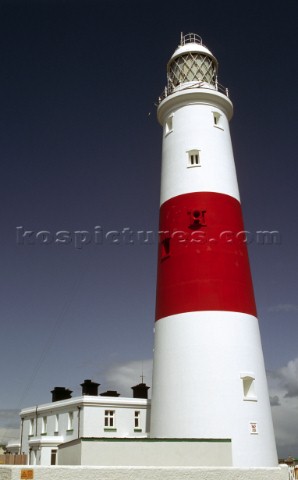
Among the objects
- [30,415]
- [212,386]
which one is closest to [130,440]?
[212,386]

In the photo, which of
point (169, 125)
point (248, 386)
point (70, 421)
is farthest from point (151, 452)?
point (169, 125)

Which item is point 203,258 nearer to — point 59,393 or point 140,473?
point 140,473

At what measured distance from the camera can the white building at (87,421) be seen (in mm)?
28641

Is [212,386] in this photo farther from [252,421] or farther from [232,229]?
[232,229]

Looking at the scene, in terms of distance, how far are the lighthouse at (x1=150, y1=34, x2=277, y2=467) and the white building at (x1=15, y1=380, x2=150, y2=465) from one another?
719 cm

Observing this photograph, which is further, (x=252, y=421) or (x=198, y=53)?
(x=198, y=53)

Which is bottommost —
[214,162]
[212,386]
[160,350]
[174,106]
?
[212,386]

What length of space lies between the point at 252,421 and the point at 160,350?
4921 millimetres

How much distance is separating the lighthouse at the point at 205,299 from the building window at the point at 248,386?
1.6 inches

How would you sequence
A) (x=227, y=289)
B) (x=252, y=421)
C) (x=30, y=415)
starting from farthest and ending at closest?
1. (x=30, y=415)
2. (x=227, y=289)
3. (x=252, y=421)

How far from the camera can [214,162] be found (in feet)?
81.1

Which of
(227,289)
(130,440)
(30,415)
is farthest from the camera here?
(30,415)

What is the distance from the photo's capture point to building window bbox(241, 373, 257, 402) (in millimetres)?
21094

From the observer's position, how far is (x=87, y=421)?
28.5m
